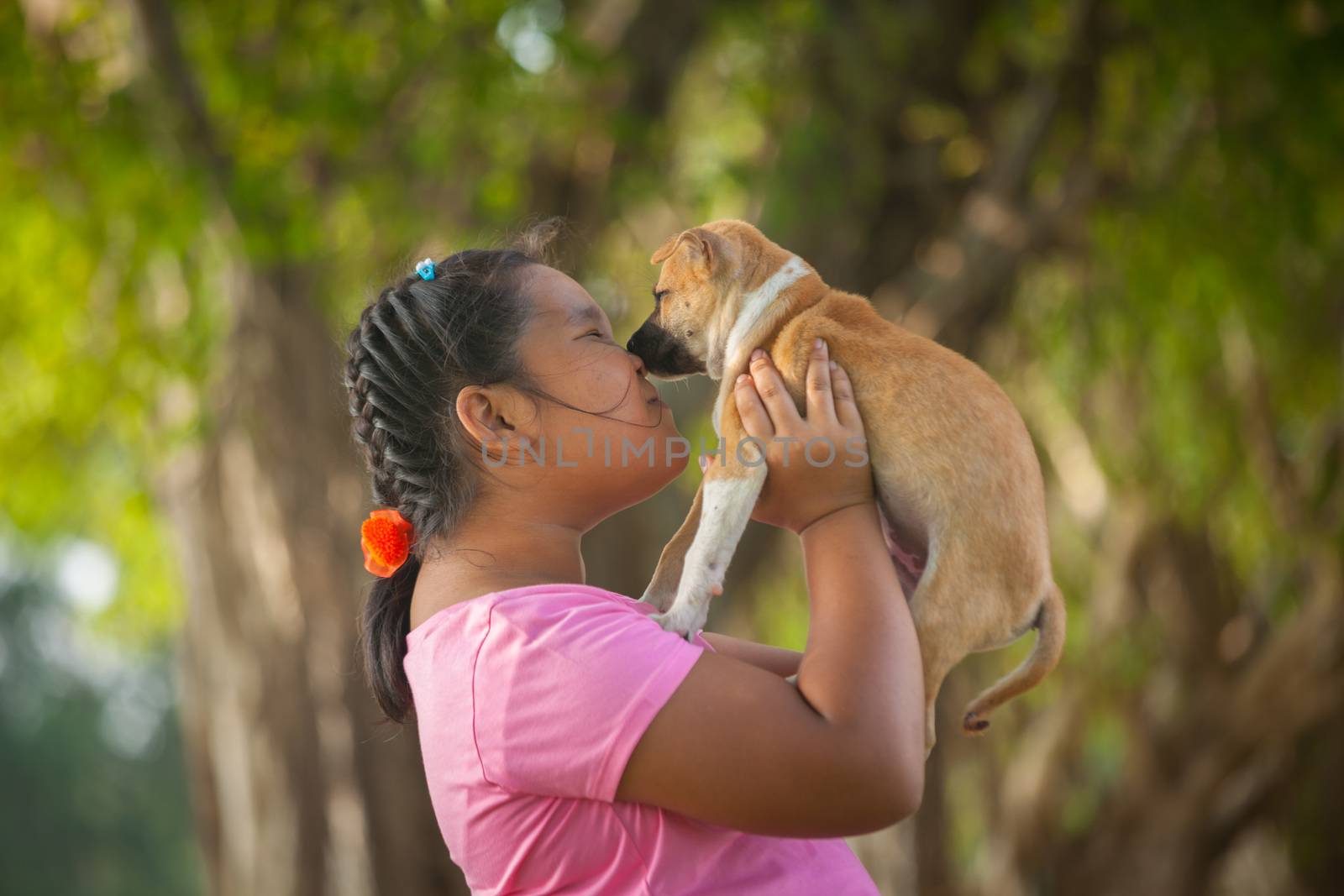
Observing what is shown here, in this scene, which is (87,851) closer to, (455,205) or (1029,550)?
(455,205)

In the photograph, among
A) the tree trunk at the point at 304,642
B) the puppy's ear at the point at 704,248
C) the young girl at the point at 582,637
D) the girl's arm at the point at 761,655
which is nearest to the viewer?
the young girl at the point at 582,637

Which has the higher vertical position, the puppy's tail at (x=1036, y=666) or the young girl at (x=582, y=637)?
the young girl at (x=582, y=637)

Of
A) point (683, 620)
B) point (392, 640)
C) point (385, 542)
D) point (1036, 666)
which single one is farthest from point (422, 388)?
point (1036, 666)

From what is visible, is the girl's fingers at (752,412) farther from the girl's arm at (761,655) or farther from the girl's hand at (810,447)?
the girl's arm at (761,655)

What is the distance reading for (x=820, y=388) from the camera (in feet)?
6.09

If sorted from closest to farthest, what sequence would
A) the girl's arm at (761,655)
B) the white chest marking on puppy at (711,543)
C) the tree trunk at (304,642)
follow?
1. the white chest marking on puppy at (711,543)
2. the girl's arm at (761,655)
3. the tree trunk at (304,642)

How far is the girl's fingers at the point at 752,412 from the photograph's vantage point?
1.85 m

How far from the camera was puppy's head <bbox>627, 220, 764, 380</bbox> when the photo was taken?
232 centimetres

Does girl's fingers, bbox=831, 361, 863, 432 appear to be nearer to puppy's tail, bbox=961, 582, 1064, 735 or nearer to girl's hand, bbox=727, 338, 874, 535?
girl's hand, bbox=727, 338, 874, 535

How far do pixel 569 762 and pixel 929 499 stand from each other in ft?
2.18

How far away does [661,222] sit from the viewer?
7961 millimetres

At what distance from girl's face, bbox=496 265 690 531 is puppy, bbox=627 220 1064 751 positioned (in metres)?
0.12

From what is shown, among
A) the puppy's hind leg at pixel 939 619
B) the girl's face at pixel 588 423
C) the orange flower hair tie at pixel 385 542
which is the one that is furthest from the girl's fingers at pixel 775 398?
the orange flower hair tie at pixel 385 542

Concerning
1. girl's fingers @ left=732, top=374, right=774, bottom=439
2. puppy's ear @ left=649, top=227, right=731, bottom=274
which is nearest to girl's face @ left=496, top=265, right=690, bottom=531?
girl's fingers @ left=732, top=374, right=774, bottom=439
